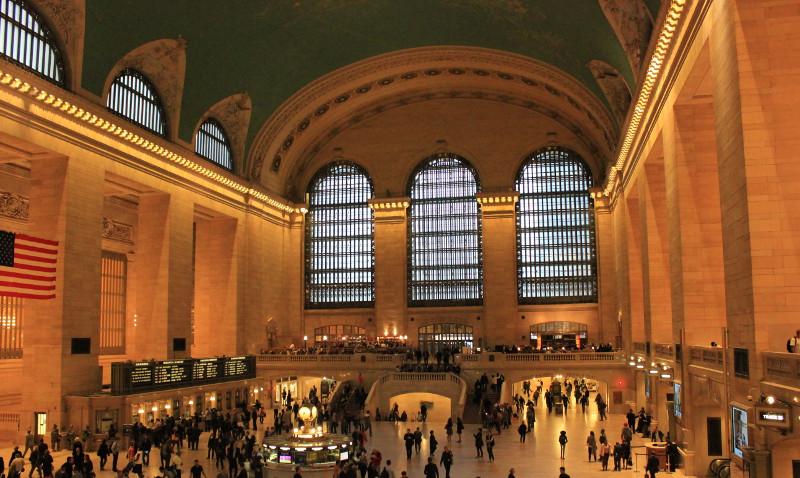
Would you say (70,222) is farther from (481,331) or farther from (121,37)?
(481,331)

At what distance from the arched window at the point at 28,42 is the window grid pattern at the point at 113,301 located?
38.8 feet

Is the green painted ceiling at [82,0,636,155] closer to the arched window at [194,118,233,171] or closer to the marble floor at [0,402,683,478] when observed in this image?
the arched window at [194,118,233,171]

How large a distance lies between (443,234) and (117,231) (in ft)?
61.1

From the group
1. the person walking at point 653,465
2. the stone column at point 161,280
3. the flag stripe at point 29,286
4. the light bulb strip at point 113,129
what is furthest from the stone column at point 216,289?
the person walking at point 653,465

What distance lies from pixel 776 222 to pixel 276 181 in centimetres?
3293

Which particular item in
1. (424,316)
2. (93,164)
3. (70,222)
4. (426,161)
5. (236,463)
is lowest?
(236,463)

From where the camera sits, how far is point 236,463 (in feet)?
59.6

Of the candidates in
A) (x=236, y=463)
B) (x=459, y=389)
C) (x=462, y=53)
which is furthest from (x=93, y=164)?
(x=462, y=53)

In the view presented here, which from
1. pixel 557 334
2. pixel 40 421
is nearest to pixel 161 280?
pixel 40 421

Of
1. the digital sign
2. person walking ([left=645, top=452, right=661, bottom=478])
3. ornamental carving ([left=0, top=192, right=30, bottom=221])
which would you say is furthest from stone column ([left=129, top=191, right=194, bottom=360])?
person walking ([left=645, top=452, right=661, bottom=478])

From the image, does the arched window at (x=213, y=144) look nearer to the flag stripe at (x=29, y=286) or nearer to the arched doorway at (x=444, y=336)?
the flag stripe at (x=29, y=286)

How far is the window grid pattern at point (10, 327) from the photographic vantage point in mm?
27219

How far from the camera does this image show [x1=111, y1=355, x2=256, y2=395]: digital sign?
23656mm

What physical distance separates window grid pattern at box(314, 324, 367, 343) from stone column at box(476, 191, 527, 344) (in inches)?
300
